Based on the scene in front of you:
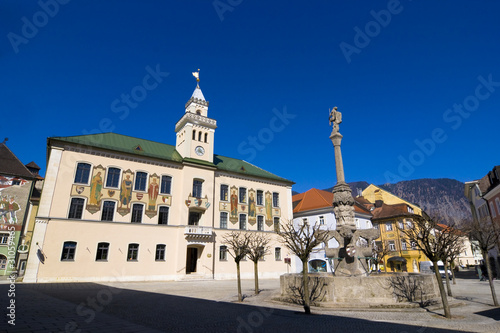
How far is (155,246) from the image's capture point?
94.5 feet

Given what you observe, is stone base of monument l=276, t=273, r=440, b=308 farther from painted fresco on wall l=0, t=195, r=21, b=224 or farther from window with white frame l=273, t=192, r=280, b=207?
painted fresco on wall l=0, t=195, r=21, b=224

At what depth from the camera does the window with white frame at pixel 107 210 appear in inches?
1073

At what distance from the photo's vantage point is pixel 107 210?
1082 inches

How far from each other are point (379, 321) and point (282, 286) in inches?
228

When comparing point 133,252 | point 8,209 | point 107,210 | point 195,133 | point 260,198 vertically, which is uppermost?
point 195,133

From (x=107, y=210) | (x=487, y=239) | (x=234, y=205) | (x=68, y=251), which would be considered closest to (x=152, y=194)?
(x=107, y=210)

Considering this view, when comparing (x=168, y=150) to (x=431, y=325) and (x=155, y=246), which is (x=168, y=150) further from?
(x=431, y=325)

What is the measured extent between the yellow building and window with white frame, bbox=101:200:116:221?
35.2 m

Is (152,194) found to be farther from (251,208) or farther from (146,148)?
(251,208)

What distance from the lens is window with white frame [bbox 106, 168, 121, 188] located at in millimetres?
28297

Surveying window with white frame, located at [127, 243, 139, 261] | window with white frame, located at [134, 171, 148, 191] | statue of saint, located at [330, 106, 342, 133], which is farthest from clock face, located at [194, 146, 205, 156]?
statue of saint, located at [330, 106, 342, 133]

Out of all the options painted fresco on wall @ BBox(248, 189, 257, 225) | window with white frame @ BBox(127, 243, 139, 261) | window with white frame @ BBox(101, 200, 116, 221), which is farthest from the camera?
painted fresco on wall @ BBox(248, 189, 257, 225)

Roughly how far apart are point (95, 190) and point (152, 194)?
17.9 ft

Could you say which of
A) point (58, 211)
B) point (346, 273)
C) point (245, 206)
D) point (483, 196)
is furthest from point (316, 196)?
point (58, 211)
